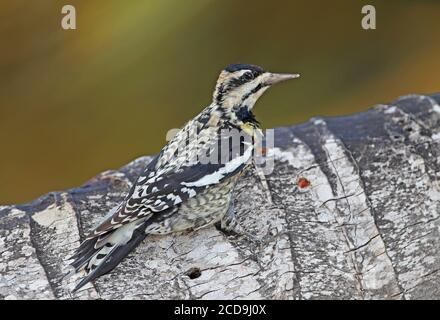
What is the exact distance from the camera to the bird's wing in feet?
11.1

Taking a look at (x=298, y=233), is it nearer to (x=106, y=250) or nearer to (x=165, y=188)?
(x=165, y=188)

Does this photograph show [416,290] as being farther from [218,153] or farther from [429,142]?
[218,153]

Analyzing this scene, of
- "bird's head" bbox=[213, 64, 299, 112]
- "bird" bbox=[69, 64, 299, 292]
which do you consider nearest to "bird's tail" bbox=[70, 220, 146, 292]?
"bird" bbox=[69, 64, 299, 292]

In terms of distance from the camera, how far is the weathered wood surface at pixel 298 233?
3355mm

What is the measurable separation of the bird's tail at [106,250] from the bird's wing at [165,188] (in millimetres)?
46

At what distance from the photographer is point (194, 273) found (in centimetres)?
338

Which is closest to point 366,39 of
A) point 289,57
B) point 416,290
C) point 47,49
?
point 289,57

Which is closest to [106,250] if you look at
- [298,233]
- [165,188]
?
[165,188]

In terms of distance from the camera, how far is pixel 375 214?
12.2 ft

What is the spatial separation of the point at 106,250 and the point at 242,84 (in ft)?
3.01

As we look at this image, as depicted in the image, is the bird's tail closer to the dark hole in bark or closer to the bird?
the bird

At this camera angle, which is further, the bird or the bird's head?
the bird's head

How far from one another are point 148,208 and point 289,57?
2804mm

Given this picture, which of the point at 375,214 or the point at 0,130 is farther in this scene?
the point at 0,130
